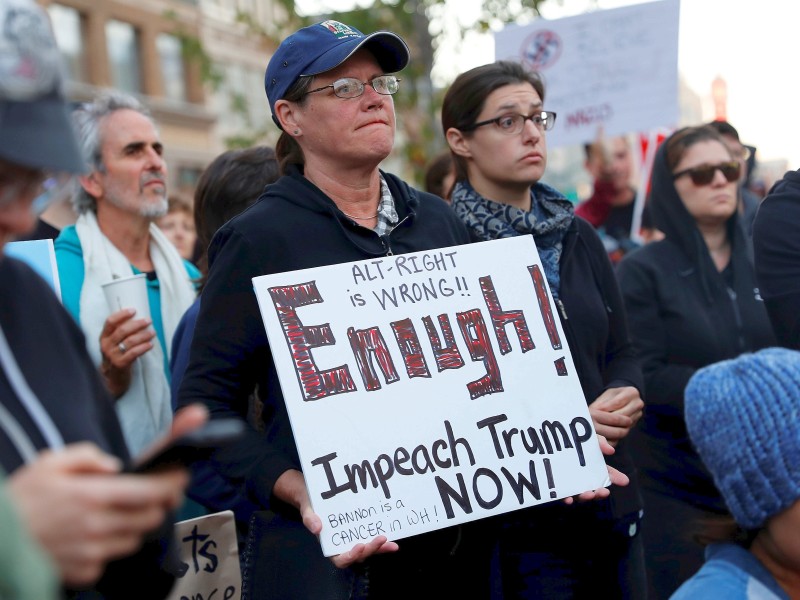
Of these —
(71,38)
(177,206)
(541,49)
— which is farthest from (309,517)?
(71,38)

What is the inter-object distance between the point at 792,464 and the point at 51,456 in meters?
1.42

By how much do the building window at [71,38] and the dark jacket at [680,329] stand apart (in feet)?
77.5

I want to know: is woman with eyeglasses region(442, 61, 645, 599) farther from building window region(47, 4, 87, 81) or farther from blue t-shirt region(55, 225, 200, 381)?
building window region(47, 4, 87, 81)

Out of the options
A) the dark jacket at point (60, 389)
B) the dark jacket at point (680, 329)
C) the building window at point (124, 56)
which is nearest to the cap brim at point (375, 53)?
the dark jacket at point (60, 389)

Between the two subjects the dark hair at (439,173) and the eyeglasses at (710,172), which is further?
the dark hair at (439,173)

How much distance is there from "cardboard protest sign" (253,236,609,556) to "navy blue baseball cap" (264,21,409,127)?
535 mm

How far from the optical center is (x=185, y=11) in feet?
102

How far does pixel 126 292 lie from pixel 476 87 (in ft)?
4.45

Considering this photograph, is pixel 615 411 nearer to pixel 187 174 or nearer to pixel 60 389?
pixel 60 389

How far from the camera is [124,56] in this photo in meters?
28.8

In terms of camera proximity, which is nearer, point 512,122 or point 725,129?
point 512,122

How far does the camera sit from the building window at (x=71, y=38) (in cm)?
2614

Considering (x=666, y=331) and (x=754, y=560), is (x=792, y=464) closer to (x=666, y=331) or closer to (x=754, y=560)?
(x=754, y=560)

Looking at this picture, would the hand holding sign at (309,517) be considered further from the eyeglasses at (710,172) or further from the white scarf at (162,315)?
the eyeglasses at (710,172)
